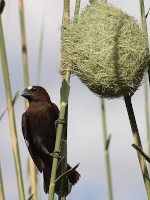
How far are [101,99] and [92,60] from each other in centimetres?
30

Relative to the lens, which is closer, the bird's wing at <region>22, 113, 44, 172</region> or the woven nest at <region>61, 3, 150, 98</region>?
the woven nest at <region>61, 3, 150, 98</region>

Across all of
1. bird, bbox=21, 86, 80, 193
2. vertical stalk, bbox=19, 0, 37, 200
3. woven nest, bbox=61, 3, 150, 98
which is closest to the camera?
vertical stalk, bbox=19, 0, 37, 200

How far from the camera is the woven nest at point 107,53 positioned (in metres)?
1.79

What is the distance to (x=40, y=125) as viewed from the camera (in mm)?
2900

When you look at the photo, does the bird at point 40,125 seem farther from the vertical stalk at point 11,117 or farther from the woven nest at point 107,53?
the vertical stalk at point 11,117

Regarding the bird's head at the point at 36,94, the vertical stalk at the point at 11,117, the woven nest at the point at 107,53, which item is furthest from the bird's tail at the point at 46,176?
the vertical stalk at the point at 11,117

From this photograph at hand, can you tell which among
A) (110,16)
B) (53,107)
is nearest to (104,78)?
(110,16)

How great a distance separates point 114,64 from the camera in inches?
70.7

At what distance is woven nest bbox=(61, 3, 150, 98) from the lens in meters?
1.79

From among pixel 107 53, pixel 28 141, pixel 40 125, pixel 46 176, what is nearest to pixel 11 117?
pixel 107 53

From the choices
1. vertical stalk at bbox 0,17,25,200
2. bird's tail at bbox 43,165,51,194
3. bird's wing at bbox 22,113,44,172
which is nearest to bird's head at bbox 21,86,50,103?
bird's wing at bbox 22,113,44,172

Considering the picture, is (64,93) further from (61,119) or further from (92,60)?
(92,60)

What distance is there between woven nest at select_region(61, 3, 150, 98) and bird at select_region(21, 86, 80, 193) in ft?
3.21

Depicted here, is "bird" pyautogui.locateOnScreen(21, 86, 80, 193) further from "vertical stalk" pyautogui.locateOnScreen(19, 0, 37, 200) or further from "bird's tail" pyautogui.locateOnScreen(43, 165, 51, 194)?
"vertical stalk" pyautogui.locateOnScreen(19, 0, 37, 200)
